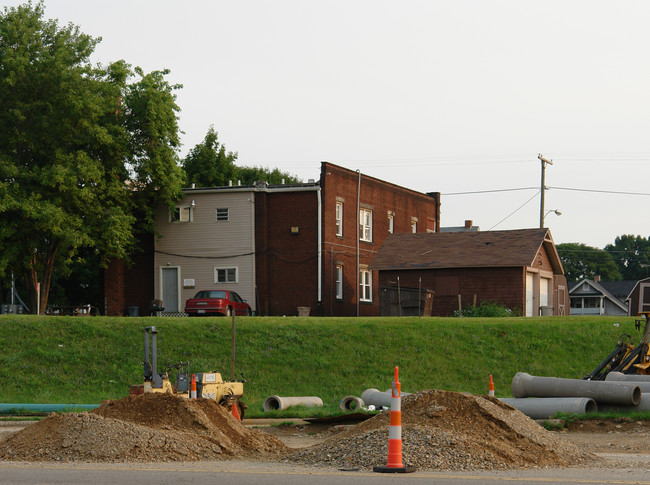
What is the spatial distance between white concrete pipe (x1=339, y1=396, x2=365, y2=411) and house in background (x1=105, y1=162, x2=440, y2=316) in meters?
22.1

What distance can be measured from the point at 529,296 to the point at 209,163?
30170 millimetres

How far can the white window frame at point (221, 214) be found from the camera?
165 feet

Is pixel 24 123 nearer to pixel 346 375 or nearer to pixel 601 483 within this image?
pixel 346 375

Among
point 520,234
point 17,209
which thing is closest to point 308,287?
point 520,234

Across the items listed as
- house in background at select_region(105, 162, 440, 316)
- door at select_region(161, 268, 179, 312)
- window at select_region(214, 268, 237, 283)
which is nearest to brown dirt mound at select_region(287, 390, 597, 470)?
house in background at select_region(105, 162, 440, 316)

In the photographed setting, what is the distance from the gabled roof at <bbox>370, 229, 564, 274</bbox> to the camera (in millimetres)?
46531

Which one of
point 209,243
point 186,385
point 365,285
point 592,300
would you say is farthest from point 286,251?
point 592,300

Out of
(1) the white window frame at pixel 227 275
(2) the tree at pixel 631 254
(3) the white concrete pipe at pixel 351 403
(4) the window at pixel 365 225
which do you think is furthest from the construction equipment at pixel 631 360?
(2) the tree at pixel 631 254

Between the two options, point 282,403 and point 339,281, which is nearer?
point 282,403

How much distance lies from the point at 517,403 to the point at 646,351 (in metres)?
4.79

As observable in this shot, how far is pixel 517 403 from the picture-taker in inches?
885

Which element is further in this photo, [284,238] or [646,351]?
[284,238]

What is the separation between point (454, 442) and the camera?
13.0 metres

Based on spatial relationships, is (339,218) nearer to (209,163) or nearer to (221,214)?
(221,214)
